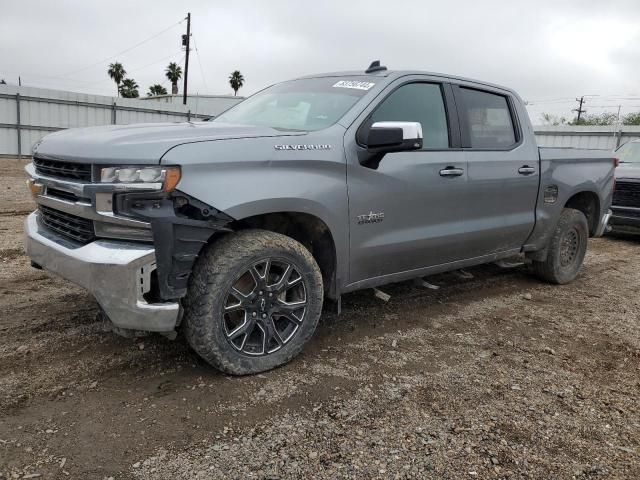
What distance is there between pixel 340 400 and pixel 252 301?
0.74 m

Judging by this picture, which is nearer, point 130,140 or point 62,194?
point 130,140

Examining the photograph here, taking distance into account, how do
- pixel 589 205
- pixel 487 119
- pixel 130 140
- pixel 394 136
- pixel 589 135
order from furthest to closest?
pixel 589 135
pixel 589 205
pixel 487 119
pixel 394 136
pixel 130 140

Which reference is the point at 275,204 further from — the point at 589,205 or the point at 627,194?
the point at 627,194

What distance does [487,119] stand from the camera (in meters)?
4.68

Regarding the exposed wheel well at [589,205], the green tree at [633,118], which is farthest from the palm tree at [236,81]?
the exposed wheel well at [589,205]

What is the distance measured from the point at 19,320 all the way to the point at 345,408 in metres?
2.49

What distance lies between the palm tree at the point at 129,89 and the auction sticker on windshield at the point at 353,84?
6210 centimetres

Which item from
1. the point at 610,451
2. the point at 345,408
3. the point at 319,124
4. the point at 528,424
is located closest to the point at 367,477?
the point at 345,408

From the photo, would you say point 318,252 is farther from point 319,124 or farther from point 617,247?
point 617,247

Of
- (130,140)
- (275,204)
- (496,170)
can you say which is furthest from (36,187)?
(496,170)

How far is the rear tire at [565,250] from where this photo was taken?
18.1 ft

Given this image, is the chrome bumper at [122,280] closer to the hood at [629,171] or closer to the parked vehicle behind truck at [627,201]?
the parked vehicle behind truck at [627,201]

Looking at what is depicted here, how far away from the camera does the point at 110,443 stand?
2502mm

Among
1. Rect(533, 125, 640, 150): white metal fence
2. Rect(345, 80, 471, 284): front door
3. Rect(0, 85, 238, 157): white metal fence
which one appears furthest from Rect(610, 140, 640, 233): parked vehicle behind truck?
Rect(0, 85, 238, 157): white metal fence
